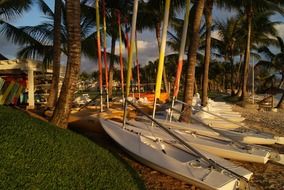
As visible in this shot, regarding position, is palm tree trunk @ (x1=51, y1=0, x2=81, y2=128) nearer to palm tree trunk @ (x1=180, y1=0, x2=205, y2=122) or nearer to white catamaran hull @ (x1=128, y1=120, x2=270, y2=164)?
white catamaran hull @ (x1=128, y1=120, x2=270, y2=164)

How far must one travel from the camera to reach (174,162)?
6.71 meters

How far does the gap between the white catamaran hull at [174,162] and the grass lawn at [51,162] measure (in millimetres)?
638

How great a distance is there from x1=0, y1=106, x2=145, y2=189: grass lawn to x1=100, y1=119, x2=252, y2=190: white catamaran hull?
2.09ft

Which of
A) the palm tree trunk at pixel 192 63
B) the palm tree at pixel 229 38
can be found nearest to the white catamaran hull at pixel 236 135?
the palm tree trunk at pixel 192 63

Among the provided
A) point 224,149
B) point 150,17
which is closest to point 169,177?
point 224,149

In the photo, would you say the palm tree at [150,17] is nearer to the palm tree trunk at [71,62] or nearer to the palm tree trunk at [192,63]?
the palm tree trunk at [192,63]

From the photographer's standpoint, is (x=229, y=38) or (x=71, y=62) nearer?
(x=71, y=62)

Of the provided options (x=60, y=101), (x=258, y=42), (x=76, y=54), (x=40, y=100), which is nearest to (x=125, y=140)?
(x=60, y=101)

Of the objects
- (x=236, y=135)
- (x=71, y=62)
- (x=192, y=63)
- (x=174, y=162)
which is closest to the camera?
(x=174, y=162)

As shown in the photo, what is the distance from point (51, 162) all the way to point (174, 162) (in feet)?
8.08

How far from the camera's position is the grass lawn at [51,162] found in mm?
4543

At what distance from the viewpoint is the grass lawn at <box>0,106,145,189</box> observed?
179 inches

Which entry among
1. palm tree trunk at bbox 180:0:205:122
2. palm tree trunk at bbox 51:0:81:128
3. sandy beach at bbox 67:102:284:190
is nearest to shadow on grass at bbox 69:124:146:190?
sandy beach at bbox 67:102:284:190

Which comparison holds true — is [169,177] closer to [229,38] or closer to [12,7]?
[12,7]
